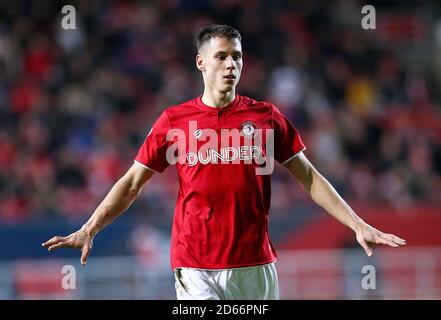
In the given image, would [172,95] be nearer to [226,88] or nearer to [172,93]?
[172,93]

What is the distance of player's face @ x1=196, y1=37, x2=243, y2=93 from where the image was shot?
6.30m

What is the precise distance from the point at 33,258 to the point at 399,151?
230 inches

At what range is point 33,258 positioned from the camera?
13.8 meters

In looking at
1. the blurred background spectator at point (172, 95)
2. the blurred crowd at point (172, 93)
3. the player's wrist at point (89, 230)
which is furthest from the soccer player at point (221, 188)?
the blurred crowd at point (172, 93)

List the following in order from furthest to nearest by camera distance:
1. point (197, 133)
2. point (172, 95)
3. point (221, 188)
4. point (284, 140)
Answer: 1. point (172, 95)
2. point (284, 140)
3. point (197, 133)
4. point (221, 188)

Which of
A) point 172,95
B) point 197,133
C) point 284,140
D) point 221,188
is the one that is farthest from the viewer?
point 172,95

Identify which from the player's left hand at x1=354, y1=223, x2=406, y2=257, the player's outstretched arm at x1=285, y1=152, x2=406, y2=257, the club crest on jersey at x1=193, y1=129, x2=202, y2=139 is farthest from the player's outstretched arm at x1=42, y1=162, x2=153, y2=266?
the player's left hand at x1=354, y1=223, x2=406, y2=257

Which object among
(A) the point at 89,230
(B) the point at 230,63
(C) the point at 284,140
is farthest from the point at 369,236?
(A) the point at 89,230

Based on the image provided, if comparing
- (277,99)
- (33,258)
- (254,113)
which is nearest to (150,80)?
(277,99)

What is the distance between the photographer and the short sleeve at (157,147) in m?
6.40

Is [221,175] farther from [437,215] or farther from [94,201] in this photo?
[437,215]

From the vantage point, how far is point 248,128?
6.36 meters

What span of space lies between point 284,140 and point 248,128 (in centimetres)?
26

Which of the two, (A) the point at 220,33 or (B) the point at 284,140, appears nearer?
(A) the point at 220,33
